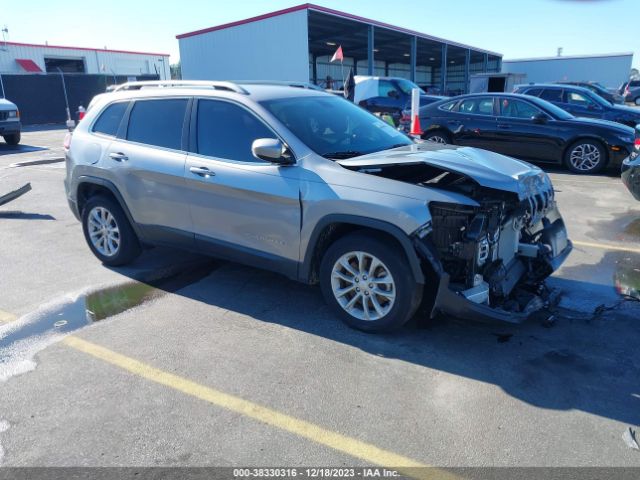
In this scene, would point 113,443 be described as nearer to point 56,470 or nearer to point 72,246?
point 56,470

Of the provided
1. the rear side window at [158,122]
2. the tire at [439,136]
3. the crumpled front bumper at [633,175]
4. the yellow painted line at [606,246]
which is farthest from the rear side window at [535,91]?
the rear side window at [158,122]

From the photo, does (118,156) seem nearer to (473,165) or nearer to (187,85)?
(187,85)

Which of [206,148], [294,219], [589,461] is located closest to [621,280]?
[589,461]

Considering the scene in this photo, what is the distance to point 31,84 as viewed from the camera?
89.4 ft

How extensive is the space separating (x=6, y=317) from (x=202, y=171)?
2.04 meters

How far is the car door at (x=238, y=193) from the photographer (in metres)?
4.01

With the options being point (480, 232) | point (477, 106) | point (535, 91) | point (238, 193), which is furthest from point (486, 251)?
point (535, 91)

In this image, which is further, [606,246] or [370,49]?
[370,49]

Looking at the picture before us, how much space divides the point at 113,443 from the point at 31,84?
2975cm

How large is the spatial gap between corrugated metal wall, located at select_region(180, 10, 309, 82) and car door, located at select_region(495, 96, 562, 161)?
15863 mm

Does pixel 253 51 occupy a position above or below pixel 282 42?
below

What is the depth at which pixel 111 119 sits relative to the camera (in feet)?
17.2

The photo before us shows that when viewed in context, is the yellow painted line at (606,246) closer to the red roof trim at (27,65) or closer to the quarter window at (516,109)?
the quarter window at (516,109)

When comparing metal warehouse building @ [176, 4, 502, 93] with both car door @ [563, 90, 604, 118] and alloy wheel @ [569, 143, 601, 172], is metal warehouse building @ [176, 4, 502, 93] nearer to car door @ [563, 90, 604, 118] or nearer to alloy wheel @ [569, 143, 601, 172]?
car door @ [563, 90, 604, 118]
